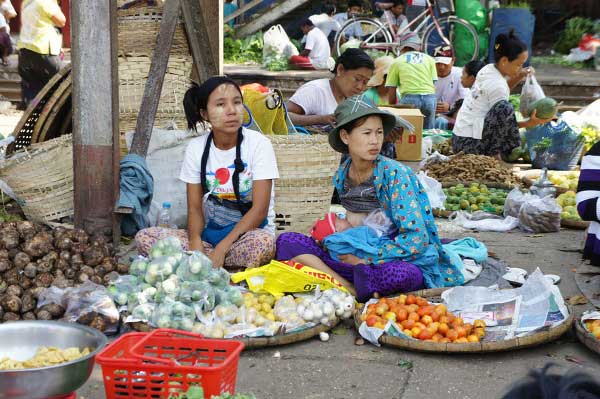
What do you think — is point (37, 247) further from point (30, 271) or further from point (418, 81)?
point (418, 81)

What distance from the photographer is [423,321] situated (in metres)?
3.59

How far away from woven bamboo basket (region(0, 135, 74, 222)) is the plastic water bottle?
0.56 m

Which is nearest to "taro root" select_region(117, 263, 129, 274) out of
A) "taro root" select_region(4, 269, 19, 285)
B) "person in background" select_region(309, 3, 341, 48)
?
"taro root" select_region(4, 269, 19, 285)

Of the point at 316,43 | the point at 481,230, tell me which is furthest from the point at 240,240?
Answer: the point at 316,43

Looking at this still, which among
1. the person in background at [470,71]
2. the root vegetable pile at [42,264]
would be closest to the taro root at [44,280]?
the root vegetable pile at [42,264]

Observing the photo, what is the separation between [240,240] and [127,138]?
60.5 inches

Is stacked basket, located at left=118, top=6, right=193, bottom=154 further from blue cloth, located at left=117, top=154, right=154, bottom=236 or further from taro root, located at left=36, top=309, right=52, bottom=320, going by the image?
taro root, located at left=36, top=309, right=52, bottom=320

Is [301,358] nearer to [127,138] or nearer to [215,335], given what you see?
[215,335]

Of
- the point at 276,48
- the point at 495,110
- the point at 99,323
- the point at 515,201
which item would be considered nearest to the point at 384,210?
the point at 99,323

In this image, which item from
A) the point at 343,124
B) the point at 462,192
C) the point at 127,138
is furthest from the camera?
the point at 462,192

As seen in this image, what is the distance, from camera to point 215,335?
352cm

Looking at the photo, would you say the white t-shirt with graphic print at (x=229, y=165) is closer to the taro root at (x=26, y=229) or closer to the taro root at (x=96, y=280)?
the taro root at (x=96, y=280)

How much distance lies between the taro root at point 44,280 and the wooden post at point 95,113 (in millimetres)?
838

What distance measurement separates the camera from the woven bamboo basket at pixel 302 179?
203 inches
